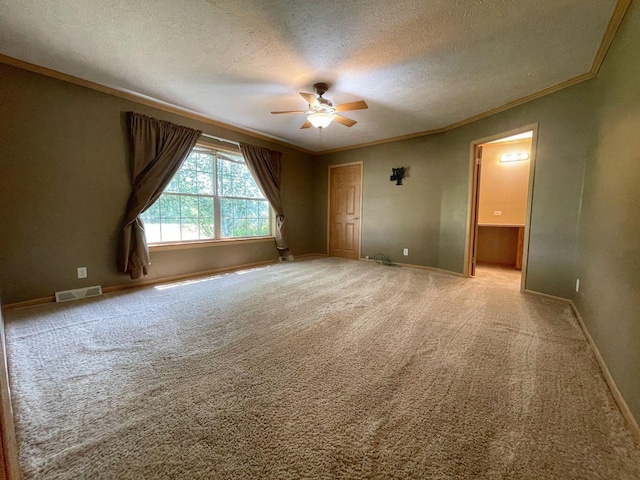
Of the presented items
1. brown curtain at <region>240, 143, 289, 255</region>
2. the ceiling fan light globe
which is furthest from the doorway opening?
brown curtain at <region>240, 143, 289, 255</region>

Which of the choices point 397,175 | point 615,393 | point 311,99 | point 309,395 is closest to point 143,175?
point 311,99

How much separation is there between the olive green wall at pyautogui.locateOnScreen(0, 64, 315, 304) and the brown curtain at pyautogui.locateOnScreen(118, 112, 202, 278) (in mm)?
124

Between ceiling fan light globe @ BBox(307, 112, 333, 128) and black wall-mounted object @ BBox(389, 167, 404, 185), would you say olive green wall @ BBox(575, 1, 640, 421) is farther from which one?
black wall-mounted object @ BBox(389, 167, 404, 185)

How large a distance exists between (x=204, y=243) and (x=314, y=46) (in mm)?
3171

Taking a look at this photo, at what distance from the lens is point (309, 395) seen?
1.41m

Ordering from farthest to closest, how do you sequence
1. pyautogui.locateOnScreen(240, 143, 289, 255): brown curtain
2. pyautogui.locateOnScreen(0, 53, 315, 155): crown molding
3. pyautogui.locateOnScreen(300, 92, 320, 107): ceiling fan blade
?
1. pyautogui.locateOnScreen(240, 143, 289, 255): brown curtain
2. pyautogui.locateOnScreen(300, 92, 320, 107): ceiling fan blade
3. pyautogui.locateOnScreen(0, 53, 315, 155): crown molding

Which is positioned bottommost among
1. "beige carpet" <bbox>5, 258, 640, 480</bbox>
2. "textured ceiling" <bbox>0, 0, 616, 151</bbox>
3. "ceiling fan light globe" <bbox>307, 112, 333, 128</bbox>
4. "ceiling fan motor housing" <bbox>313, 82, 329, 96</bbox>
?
"beige carpet" <bbox>5, 258, 640, 480</bbox>

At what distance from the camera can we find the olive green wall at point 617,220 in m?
1.39

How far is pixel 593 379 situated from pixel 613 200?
122cm

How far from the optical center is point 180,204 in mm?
3893

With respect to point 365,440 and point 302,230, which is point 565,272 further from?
point 302,230

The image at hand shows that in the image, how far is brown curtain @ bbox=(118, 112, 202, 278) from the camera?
322 centimetres

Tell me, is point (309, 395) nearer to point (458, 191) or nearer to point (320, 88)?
Answer: point (320, 88)

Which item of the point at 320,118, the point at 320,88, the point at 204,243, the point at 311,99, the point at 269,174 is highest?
the point at 320,88
